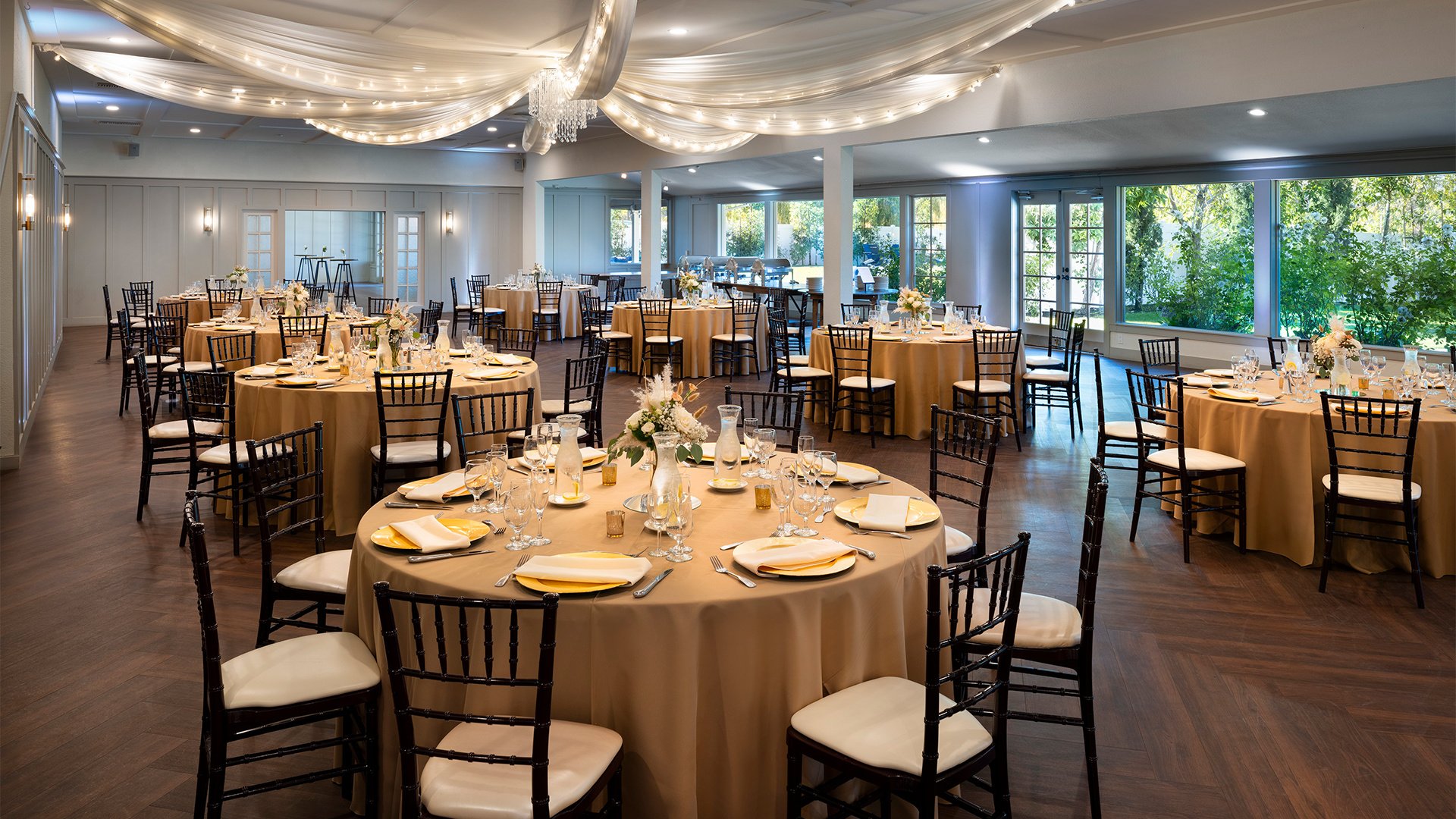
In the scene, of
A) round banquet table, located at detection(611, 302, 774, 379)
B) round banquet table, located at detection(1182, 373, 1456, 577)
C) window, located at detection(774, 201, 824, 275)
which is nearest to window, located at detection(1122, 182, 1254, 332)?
round banquet table, located at detection(611, 302, 774, 379)

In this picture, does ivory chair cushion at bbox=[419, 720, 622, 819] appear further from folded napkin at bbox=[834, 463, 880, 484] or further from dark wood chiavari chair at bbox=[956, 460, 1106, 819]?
folded napkin at bbox=[834, 463, 880, 484]

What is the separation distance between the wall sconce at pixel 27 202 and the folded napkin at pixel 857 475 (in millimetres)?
7557

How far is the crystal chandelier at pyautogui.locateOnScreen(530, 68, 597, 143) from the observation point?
6.98 meters

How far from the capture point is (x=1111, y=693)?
3.71 metres

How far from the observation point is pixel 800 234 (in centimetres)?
2023

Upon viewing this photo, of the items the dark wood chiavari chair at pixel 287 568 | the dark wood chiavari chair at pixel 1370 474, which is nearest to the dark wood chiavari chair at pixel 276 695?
the dark wood chiavari chair at pixel 287 568

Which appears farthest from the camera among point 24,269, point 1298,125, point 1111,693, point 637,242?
point 637,242

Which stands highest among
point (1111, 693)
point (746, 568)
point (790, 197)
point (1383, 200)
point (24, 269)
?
point (790, 197)

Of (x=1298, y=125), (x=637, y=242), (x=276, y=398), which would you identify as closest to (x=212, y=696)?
(x=276, y=398)

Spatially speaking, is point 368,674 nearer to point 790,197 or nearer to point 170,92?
point 170,92

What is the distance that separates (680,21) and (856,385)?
329 cm

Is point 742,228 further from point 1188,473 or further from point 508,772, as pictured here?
point 508,772

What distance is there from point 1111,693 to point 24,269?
9.06m

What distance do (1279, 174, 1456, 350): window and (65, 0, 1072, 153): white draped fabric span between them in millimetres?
6276
